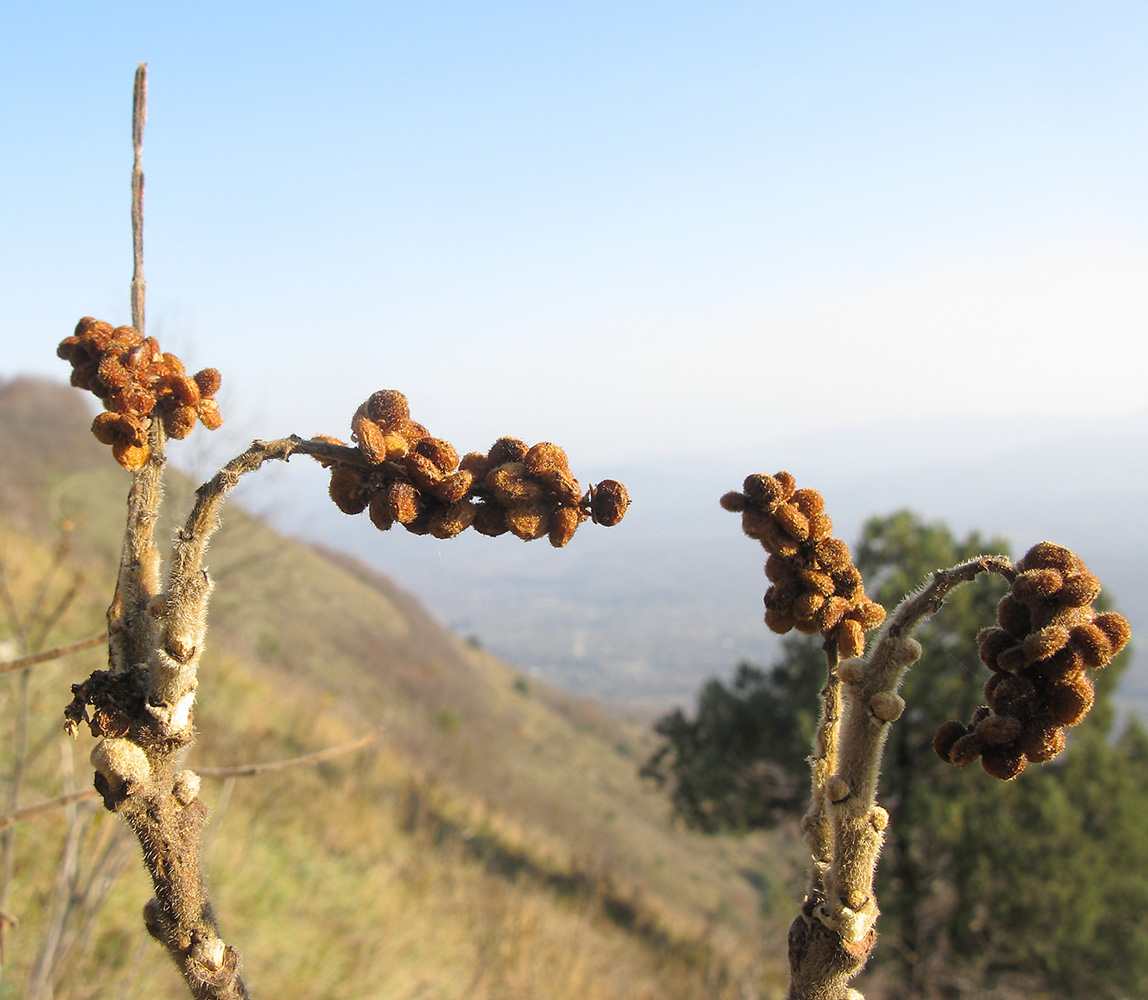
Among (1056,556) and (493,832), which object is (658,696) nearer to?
(493,832)

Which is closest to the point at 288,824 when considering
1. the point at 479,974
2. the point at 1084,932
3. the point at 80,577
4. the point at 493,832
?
the point at 479,974

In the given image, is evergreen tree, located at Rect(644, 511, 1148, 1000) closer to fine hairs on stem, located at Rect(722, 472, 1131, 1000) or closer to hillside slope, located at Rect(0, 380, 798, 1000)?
hillside slope, located at Rect(0, 380, 798, 1000)

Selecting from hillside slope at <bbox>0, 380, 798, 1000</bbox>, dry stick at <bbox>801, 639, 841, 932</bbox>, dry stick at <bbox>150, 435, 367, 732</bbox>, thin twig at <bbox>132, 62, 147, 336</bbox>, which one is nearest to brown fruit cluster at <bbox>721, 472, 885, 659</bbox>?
dry stick at <bbox>801, 639, 841, 932</bbox>

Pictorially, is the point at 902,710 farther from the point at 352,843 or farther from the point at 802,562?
the point at 352,843

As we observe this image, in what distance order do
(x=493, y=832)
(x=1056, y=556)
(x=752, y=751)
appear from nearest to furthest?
(x=1056, y=556), (x=752, y=751), (x=493, y=832)

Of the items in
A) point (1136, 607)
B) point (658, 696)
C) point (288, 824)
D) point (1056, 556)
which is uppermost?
point (1056, 556)

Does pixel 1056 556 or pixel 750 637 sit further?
pixel 750 637

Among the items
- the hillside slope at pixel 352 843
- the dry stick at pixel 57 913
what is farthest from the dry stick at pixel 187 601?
the hillside slope at pixel 352 843
